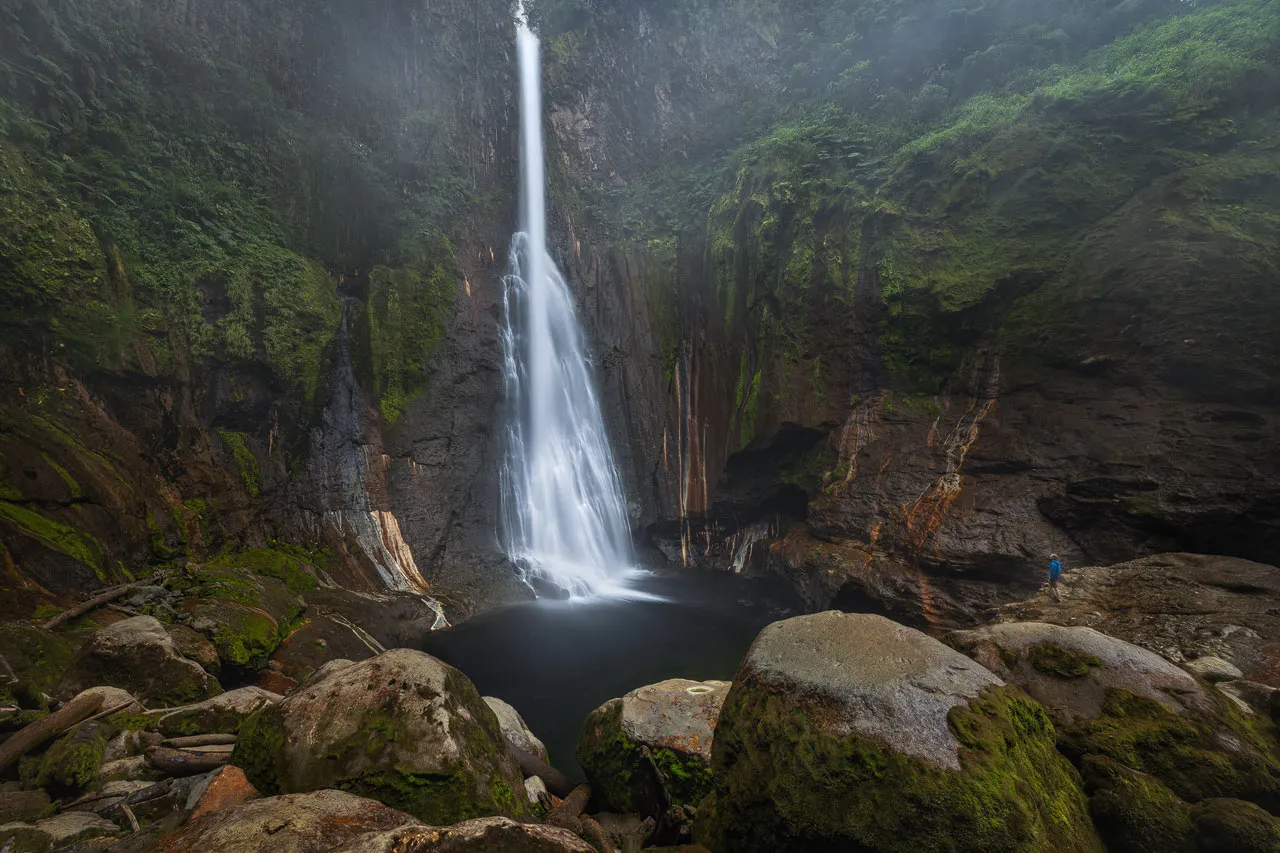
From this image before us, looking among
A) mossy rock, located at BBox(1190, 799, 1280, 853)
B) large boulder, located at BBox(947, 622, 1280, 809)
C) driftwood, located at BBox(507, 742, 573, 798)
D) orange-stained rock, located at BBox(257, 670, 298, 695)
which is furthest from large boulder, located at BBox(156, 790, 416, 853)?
orange-stained rock, located at BBox(257, 670, 298, 695)

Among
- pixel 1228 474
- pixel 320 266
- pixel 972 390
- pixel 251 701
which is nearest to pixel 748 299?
pixel 972 390

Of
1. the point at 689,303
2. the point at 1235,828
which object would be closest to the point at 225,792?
the point at 1235,828

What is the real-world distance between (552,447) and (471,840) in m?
16.3

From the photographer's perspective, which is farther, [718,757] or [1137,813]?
[718,757]

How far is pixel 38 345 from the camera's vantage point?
9656 mm

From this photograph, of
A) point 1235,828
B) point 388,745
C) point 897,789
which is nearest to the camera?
point 1235,828

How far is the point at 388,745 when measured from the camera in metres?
3.61

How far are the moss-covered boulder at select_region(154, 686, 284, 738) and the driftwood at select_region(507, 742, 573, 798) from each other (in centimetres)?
240

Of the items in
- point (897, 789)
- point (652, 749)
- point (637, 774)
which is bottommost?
point (637, 774)

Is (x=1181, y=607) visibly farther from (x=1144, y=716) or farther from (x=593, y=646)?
(x=593, y=646)

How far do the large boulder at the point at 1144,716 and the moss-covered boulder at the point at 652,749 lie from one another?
2508 millimetres

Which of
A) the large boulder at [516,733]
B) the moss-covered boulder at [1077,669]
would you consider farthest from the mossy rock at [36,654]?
the moss-covered boulder at [1077,669]

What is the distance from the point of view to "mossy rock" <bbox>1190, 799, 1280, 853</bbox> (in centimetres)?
246

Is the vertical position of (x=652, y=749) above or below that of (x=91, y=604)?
below
